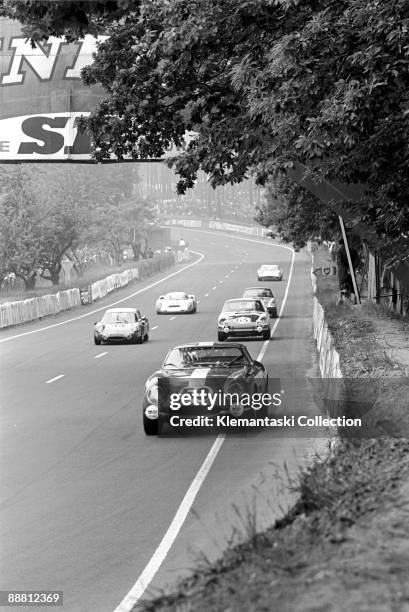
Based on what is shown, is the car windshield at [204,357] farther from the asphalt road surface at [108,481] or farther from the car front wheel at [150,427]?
the asphalt road surface at [108,481]

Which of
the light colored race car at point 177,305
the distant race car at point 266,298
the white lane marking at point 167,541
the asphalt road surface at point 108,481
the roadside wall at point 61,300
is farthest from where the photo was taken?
the light colored race car at point 177,305

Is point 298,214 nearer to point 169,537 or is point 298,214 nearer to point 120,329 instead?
point 120,329

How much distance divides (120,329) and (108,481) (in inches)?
997

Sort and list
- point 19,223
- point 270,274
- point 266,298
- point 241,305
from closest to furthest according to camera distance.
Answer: point 241,305, point 266,298, point 19,223, point 270,274

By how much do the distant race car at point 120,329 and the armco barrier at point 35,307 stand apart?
423 inches

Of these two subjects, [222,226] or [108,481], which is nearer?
[108,481]

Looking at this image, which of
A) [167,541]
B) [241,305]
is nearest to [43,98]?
[241,305]

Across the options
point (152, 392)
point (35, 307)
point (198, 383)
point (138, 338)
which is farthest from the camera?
Result: point (35, 307)

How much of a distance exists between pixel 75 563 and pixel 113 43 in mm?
14978

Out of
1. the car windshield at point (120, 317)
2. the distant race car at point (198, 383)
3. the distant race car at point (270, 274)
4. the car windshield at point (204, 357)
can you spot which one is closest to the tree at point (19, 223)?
the distant race car at point (270, 274)

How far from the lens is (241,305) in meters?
42.6

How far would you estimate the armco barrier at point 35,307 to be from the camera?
51062mm

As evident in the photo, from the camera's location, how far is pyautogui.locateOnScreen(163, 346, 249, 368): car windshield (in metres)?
19.5

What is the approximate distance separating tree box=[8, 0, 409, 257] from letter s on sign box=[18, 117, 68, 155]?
28.9ft
